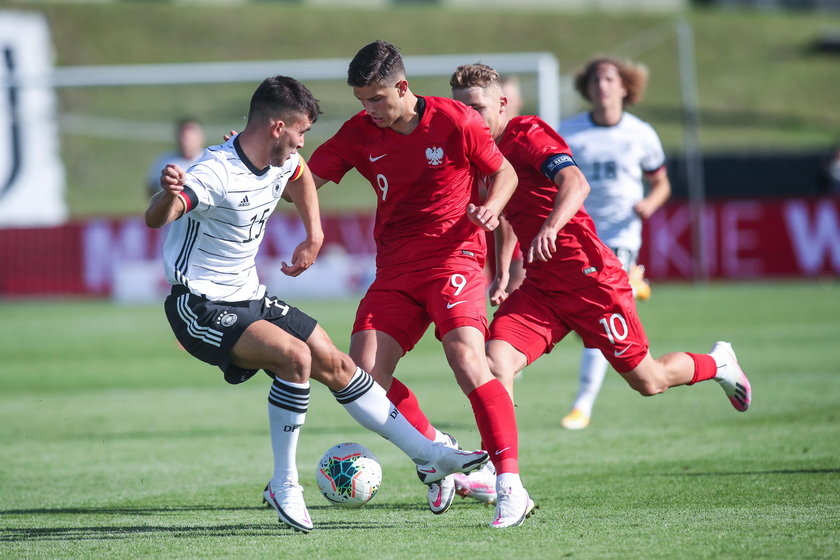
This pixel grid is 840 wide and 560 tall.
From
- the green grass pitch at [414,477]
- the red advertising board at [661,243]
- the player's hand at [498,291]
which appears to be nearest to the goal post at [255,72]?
the green grass pitch at [414,477]

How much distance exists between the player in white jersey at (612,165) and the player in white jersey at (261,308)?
308 cm

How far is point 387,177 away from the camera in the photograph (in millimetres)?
5781

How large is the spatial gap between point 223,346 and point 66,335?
12293 mm

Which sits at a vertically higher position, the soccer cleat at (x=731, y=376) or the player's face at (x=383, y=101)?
the player's face at (x=383, y=101)

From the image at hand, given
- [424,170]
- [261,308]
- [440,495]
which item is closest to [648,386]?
[440,495]

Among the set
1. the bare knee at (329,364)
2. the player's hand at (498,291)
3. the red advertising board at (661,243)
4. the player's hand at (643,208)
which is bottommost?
the red advertising board at (661,243)

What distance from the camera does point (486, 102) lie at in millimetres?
6027

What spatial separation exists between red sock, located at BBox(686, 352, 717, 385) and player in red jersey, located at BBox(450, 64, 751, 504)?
1.25 ft

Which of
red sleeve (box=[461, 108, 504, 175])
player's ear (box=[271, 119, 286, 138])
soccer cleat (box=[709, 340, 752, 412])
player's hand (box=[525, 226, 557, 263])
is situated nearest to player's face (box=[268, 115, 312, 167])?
player's ear (box=[271, 119, 286, 138])

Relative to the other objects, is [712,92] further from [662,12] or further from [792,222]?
[792,222]

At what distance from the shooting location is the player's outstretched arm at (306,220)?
567 centimetres

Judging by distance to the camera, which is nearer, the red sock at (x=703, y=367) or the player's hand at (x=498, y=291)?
the player's hand at (x=498, y=291)

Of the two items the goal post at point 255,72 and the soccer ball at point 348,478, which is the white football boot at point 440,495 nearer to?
the soccer ball at point 348,478

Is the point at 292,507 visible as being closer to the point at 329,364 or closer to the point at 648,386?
the point at 329,364
